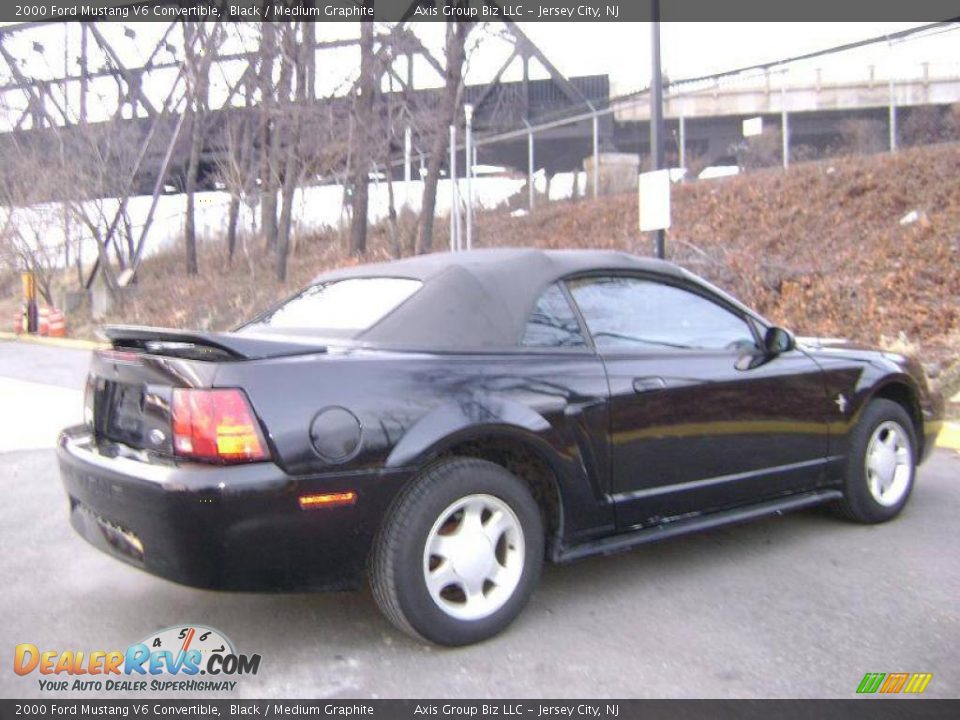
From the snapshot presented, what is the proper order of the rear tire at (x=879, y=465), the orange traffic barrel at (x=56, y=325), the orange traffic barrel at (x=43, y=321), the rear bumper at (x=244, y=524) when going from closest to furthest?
the rear bumper at (x=244, y=524) → the rear tire at (x=879, y=465) → the orange traffic barrel at (x=56, y=325) → the orange traffic barrel at (x=43, y=321)

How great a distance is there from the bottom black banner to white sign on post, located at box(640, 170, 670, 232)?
325 inches

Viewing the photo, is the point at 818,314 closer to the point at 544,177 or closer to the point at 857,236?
the point at 857,236

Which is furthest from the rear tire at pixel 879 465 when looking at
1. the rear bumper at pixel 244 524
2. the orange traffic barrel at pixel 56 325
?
the orange traffic barrel at pixel 56 325

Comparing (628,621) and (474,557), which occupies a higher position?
(474,557)

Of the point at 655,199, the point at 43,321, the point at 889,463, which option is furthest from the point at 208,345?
the point at 43,321

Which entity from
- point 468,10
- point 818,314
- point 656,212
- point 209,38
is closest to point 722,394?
point 656,212

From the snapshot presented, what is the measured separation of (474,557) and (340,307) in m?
1.40

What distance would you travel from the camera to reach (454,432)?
3357 mm

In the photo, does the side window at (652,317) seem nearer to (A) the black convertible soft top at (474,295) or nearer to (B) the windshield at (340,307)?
(A) the black convertible soft top at (474,295)

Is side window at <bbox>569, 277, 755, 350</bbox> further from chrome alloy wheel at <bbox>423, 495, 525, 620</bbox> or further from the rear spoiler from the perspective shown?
the rear spoiler

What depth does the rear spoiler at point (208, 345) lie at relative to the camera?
3.22m

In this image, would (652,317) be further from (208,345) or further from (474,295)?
(208,345)

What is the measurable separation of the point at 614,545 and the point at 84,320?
2501 cm

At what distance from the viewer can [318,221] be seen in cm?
2861
